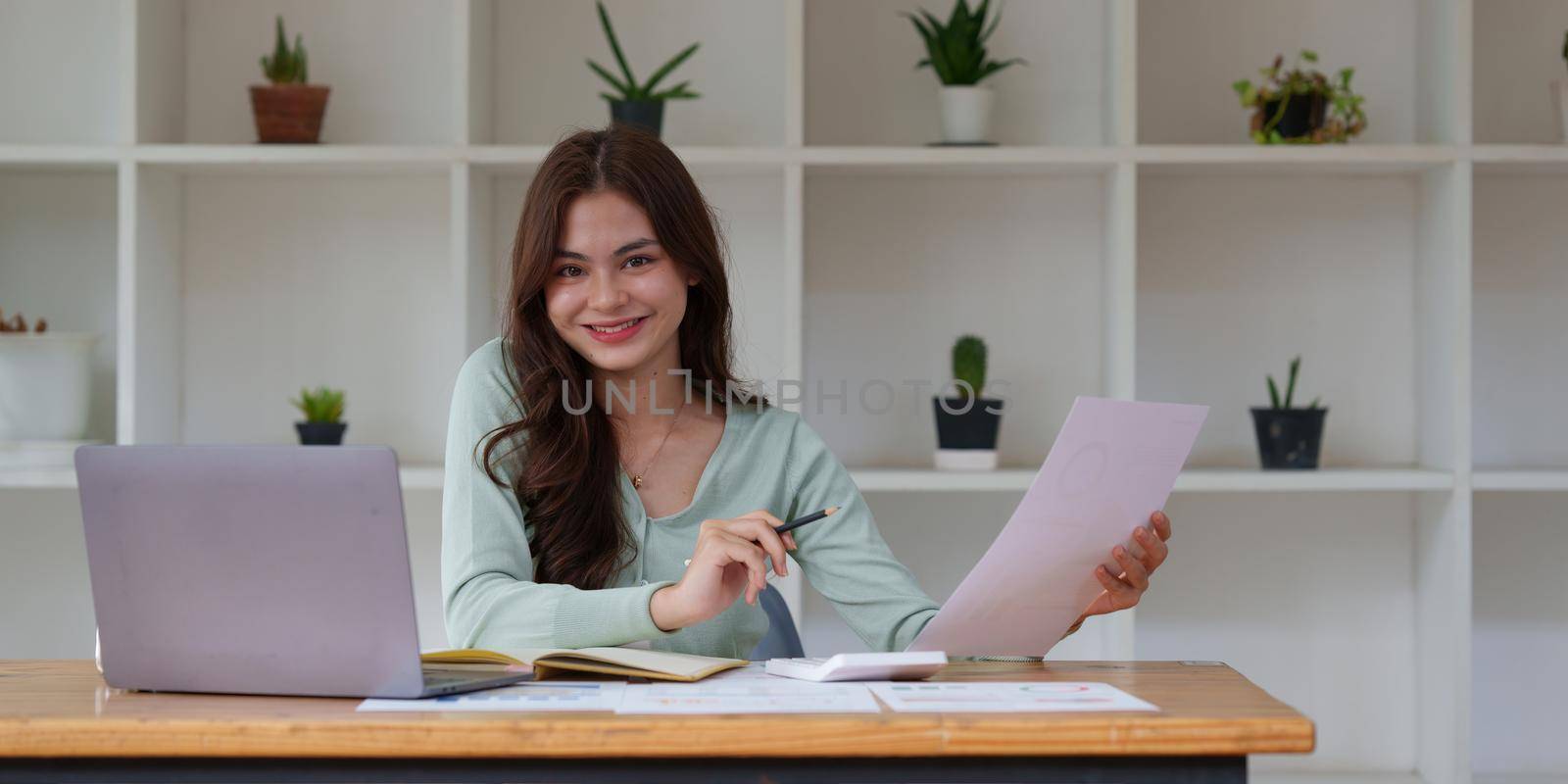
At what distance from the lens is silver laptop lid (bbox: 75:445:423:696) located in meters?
1.05

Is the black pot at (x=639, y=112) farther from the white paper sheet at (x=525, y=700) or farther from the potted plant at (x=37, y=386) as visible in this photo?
the white paper sheet at (x=525, y=700)

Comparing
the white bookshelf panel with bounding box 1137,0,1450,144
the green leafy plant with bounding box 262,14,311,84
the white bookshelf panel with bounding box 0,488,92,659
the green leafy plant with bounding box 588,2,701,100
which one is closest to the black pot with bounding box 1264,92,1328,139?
the white bookshelf panel with bounding box 1137,0,1450,144

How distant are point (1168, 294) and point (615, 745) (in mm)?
2097

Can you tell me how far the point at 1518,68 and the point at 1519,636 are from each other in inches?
45.5

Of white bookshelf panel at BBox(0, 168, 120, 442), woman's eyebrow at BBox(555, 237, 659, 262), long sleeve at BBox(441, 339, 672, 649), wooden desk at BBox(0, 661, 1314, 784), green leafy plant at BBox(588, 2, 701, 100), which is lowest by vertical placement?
wooden desk at BBox(0, 661, 1314, 784)

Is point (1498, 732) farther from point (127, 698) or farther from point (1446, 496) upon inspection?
point (127, 698)

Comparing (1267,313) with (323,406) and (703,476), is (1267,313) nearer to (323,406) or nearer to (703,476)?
(703,476)

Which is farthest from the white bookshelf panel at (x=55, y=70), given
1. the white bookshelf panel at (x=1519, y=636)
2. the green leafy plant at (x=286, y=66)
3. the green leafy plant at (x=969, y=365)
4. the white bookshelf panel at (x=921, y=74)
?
the white bookshelf panel at (x=1519, y=636)

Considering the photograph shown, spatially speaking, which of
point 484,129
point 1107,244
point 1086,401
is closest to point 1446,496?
point 1107,244

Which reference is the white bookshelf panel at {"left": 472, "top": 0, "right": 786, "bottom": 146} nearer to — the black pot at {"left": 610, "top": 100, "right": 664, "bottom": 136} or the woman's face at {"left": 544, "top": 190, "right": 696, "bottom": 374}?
the black pot at {"left": 610, "top": 100, "right": 664, "bottom": 136}

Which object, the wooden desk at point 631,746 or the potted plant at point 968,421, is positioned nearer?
the wooden desk at point 631,746

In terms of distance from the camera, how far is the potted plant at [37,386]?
2551 mm

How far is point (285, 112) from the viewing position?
8.48ft

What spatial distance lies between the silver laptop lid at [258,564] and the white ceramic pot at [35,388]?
1671 mm
